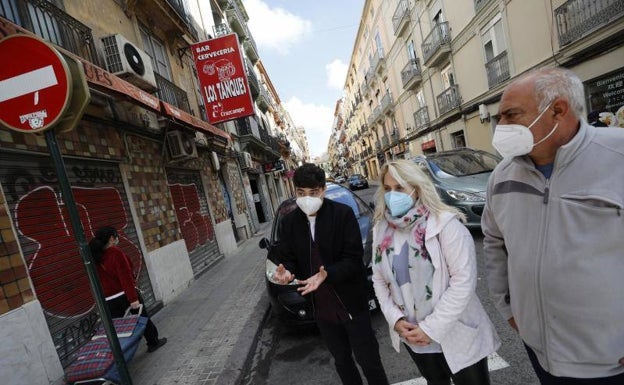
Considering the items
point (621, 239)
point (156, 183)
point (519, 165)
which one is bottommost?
point (621, 239)

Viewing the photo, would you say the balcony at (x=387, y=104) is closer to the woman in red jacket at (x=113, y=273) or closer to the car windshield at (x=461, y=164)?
the car windshield at (x=461, y=164)

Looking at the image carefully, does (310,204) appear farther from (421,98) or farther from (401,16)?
(401,16)

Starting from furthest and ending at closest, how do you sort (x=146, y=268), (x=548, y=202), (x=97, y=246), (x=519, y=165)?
(x=146, y=268) < (x=97, y=246) < (x=519, y=165) < (x=548, y=202)

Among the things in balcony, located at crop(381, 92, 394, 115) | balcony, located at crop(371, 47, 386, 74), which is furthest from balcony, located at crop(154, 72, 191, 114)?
balcony, located at crop(381, 92, 394, 115)

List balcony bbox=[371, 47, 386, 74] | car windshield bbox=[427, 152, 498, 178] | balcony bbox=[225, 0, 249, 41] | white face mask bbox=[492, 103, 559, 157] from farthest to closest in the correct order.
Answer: balcony bbox=[371, 47, 386, 74], balcony bbox=[225, 0, 249, 41], car windshield bbox=[427, 152, 498, 178], white face mask bbox=[492, 103, 559, 157]

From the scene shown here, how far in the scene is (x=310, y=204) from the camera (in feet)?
7.92

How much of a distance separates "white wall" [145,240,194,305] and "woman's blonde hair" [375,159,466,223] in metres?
5.59

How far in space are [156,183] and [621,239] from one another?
7565mm

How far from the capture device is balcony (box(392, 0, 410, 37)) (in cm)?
2177

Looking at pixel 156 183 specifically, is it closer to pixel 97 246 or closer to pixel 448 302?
pixel 97 246

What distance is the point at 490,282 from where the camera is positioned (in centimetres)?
177

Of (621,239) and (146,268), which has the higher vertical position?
(621,239)

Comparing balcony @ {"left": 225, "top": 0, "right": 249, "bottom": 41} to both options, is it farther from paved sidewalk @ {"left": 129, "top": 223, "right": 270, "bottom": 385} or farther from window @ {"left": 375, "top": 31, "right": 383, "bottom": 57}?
paved sidewalk @ {"left": 129, "top": 223, "right": 270, "bottom": 385}

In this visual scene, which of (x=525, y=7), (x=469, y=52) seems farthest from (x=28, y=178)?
(x=469, y=52)
